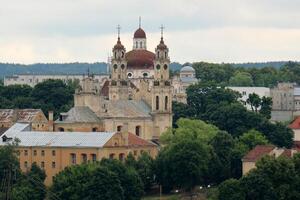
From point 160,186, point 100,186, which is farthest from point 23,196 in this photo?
point 160,186

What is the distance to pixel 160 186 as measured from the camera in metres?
116

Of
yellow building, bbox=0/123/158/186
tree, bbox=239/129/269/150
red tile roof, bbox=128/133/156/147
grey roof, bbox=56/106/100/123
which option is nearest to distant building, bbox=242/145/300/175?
tree, bbox=239/129/269/150

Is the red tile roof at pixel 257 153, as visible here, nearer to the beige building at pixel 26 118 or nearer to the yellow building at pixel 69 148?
the yellow building at pixel 69 148

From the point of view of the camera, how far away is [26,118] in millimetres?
133375

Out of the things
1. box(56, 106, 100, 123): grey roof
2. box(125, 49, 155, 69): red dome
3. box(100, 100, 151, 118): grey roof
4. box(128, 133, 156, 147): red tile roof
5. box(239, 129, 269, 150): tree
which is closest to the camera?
box(128, 133, 156, 147): red tile roof

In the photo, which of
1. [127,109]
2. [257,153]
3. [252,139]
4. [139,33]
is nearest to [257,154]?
[257,153]

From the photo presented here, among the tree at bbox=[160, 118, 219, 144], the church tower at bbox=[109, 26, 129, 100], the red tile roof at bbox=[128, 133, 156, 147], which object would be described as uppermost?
the church tower at bbox=[109, 26, 129, 100]

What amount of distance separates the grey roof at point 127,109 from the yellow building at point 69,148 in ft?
30.4

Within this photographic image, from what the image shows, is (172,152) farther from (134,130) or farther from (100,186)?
(134,130)

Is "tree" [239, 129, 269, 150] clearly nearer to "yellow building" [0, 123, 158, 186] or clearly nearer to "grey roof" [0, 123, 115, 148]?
"yellow building" [0, 123, 158, 186]

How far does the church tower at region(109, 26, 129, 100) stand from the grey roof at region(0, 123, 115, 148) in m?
21.3

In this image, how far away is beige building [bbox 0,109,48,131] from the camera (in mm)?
131875

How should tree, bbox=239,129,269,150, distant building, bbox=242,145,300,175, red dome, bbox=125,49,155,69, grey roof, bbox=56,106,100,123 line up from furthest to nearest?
red dome, bbox=125,49,155,69 → grey roof, bbox=56,106,100,123 → tree, bbox=239,129,269,150 → distant building, bbox=242,145,300,175

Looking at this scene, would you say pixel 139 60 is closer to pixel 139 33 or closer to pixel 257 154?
pixel 139 33
